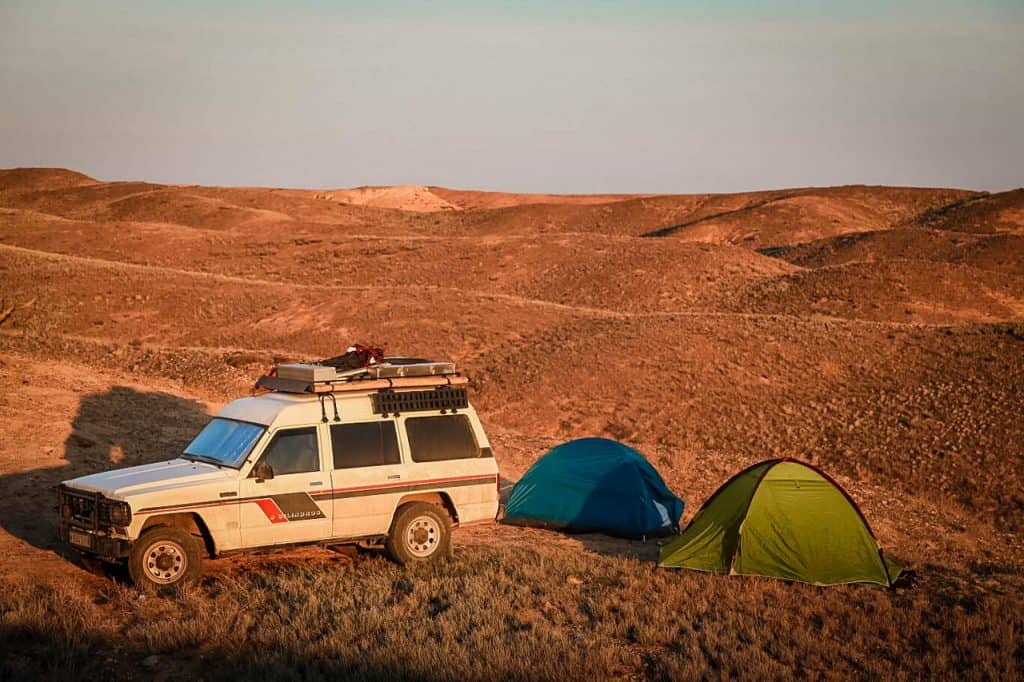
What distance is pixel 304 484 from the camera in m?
11.8

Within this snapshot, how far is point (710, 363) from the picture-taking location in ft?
105

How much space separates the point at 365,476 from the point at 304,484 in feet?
2.54

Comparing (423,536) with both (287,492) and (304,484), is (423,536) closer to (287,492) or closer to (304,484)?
(304,484)

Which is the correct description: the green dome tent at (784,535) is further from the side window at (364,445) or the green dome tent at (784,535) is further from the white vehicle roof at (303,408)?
the white vehicle roof at (303,408)

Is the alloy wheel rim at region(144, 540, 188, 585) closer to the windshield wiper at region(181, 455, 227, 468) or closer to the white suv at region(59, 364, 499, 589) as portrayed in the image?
the white suv at region(59, 364, 499, 589)

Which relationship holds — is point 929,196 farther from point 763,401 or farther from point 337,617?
point 337,617

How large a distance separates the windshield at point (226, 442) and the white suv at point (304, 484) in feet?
0.06

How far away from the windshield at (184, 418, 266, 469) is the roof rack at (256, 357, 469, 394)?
0.68 metres

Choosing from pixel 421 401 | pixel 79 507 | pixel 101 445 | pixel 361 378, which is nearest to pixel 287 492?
pixel 361 378

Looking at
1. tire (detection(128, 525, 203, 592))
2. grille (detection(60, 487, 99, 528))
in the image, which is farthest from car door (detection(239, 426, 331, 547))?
grille (detection(60, 487, 99, 528))

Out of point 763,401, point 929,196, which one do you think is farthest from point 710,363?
point 929,196

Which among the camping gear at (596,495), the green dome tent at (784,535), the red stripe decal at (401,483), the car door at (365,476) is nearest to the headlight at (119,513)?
the red stripe decal at (401,483)

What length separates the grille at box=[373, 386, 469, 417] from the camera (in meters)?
12.4

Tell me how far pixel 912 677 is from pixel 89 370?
2097cm
